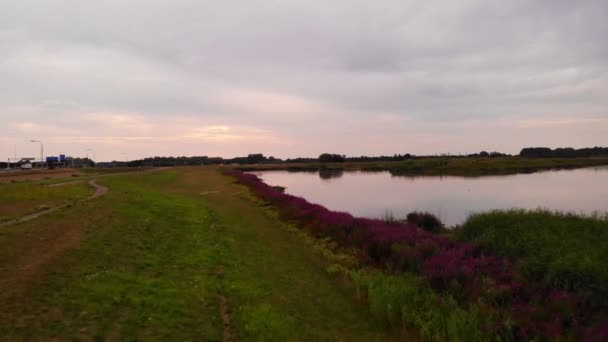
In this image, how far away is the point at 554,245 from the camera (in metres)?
12.8

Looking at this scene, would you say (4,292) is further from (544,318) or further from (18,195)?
(18,195)

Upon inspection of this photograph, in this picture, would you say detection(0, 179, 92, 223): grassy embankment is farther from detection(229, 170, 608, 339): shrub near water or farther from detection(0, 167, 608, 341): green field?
detection(229, 170, 608, 339): shrub near water

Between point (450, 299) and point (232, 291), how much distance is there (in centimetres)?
615

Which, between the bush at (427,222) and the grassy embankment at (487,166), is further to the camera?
the grassy embankment at (487,166)

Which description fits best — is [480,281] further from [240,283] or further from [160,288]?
[160,288]

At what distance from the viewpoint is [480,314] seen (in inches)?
344

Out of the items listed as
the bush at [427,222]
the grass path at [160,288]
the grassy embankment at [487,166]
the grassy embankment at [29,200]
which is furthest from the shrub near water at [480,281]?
the grassy embankment at [487,166]

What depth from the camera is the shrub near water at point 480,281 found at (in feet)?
26.0

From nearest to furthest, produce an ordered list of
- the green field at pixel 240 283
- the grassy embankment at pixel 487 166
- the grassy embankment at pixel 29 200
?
the green field at pixel 240 283 → the grassy embankment at pixel 29 200 → the grassy embankment at pixel 487 166

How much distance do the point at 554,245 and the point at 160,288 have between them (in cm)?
1317

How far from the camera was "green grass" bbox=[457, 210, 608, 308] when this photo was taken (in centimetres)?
1000

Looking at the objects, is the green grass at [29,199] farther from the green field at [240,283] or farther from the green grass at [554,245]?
the green grass at [554,245]

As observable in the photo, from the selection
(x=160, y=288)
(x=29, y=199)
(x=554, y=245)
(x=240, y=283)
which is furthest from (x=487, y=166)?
(x=160, y=288)

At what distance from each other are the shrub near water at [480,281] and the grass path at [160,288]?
237cm
